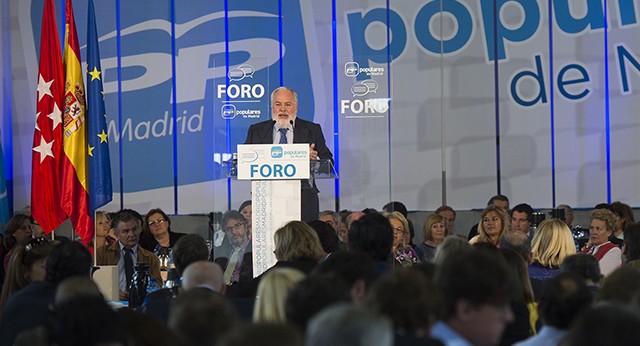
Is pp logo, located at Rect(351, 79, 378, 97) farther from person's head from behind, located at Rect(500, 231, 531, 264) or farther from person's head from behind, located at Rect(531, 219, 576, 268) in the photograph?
person's head from behind, located at Rect(500, 231, 531, 264)

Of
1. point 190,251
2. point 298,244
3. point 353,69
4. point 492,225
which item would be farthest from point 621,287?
point 492,225

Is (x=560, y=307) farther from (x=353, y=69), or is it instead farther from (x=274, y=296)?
(x=353, y=69)

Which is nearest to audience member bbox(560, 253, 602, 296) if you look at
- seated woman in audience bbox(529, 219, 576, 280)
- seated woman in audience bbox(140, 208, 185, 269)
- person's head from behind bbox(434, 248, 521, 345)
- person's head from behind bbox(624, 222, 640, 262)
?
person's head from behind bbox(624, 222, 640, 262)

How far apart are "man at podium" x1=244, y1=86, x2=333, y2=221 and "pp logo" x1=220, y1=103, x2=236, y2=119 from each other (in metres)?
0.21

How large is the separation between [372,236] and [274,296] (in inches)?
78.5

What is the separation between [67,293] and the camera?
3773 mm

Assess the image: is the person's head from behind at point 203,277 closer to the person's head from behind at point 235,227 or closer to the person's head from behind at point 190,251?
the person's head from behind at point 190,251

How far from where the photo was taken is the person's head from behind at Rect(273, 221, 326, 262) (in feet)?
20.5

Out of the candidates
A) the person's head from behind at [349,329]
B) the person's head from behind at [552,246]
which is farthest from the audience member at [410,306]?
the person's head from behind at [552,246]

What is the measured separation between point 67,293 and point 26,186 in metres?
9.43

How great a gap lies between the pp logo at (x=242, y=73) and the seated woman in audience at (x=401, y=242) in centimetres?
183

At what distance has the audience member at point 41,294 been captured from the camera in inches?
196

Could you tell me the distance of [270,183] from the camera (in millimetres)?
7648

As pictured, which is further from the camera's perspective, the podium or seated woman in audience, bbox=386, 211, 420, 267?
seated woman in audience, bbox=386, 211, 420, 267
